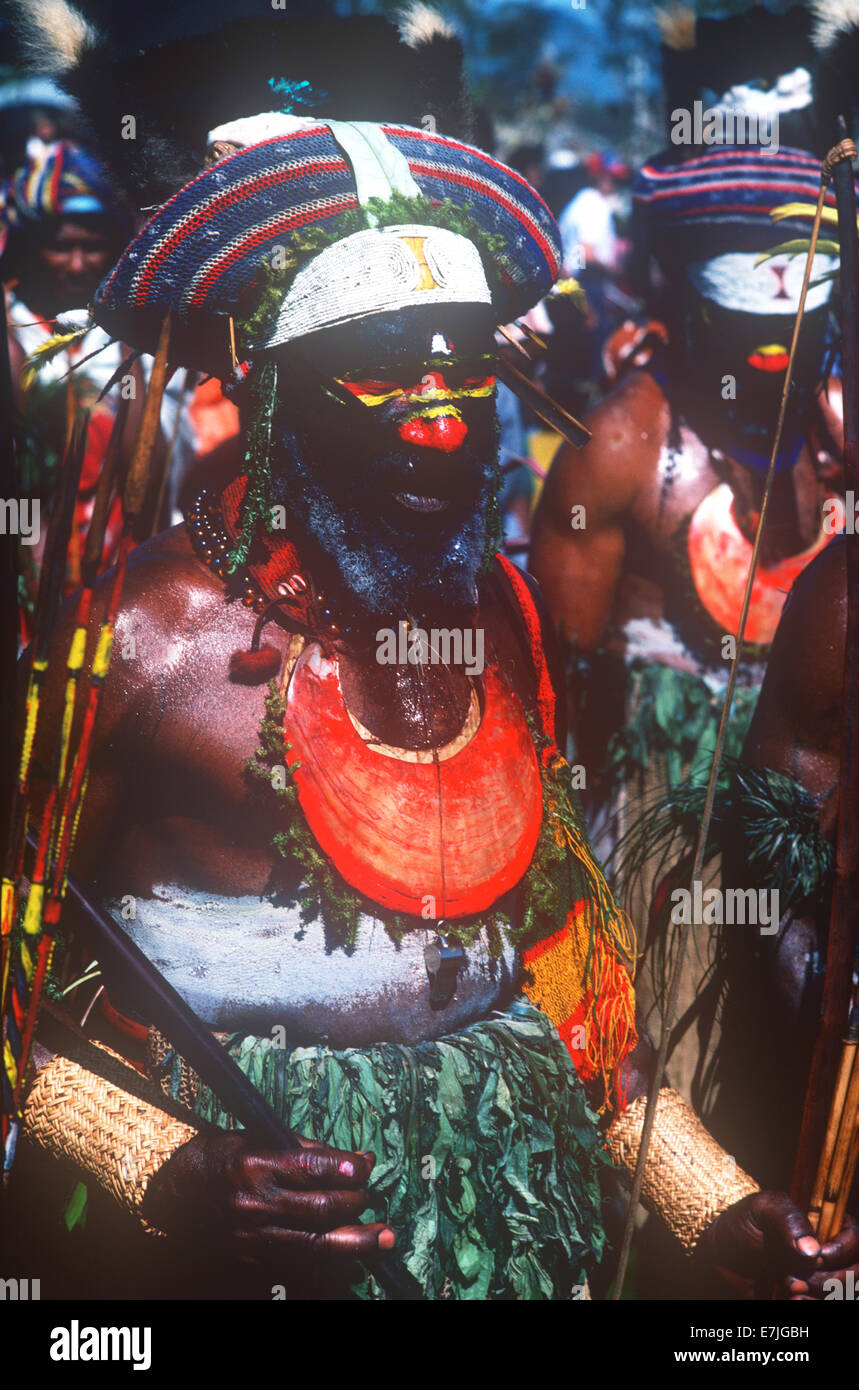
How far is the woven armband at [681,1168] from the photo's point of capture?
2.21m

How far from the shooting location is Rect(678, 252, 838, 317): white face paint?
3.74 metres

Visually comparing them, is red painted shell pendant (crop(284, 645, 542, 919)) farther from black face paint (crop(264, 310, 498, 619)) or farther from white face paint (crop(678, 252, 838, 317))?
white face paint (crop(678, 252, 838, 317))

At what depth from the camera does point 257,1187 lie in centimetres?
186

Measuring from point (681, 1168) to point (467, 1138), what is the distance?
44cm

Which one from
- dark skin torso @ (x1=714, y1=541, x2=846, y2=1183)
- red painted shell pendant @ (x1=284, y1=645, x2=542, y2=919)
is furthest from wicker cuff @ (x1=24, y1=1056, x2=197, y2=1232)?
dark skin torso @ (x1=714, y1=541, x2=846, y2=1183)

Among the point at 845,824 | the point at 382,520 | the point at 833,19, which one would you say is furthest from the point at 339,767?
the point at 833,19

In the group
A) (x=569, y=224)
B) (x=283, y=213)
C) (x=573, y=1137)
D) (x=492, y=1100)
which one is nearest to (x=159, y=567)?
(x=283, y=213)

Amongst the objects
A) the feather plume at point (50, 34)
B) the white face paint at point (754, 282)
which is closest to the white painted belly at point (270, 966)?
the feather plume at point (50, 34)

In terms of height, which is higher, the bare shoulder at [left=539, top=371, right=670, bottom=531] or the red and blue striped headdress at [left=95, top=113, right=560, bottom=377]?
the bare shoulder at [left=539, top=371, right=670, bottom=531]

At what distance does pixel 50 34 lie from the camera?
6.38 ft

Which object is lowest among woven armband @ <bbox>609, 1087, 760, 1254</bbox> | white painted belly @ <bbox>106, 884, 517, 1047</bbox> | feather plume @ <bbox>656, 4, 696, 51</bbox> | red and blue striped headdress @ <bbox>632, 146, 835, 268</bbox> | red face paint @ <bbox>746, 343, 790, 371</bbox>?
woven armband @ <bbox>609, 1087, 760, 1254</bbox>
